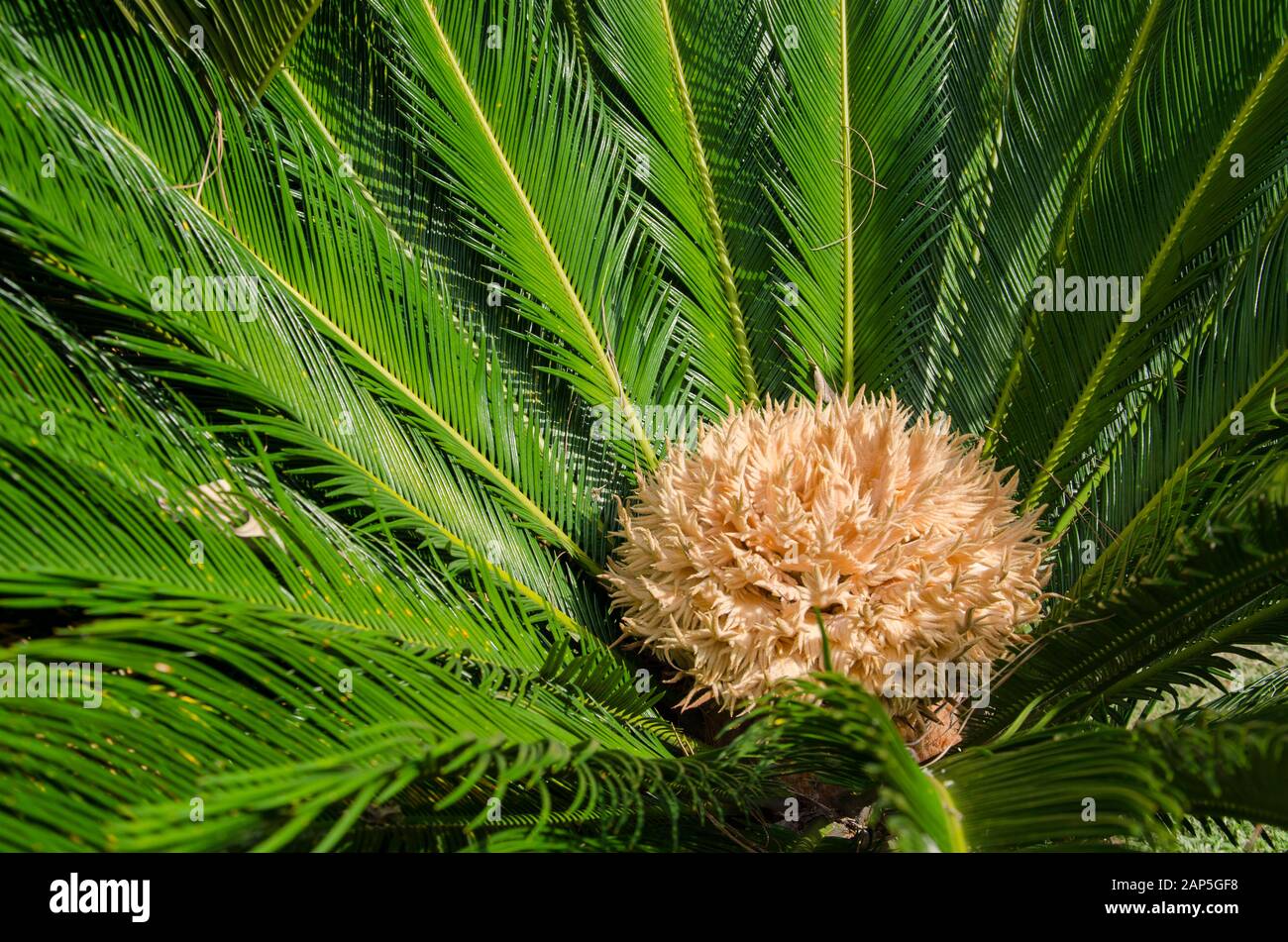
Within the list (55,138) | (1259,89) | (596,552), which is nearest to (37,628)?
(55,138)

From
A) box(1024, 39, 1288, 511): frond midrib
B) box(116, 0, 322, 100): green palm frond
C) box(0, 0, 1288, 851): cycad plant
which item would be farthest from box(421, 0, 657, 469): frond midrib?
box(1024, 39, 1288, 511): frond midrib

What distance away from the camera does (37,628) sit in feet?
6.52

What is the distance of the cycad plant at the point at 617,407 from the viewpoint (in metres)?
1.63

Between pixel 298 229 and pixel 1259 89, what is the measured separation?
2.45m

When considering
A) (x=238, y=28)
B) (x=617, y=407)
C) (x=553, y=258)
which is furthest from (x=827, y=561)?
(x=238, y=28)

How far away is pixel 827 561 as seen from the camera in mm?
2281

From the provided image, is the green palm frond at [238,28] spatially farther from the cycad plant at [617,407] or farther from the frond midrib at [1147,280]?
the frond midrib at [1147,280]

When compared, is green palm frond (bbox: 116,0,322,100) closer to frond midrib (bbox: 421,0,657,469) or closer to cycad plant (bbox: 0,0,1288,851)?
cycad plant (bbox: 0,0,1288,851)

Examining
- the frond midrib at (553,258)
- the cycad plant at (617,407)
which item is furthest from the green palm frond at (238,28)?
the frond midrib at (553,258)

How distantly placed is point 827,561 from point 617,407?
0.95 m

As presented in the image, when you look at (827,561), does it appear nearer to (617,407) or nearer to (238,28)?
(617,407)

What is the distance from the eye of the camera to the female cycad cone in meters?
2.25

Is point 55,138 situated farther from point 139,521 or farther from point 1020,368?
point 1020,368

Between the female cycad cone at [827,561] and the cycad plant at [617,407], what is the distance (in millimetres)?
16
